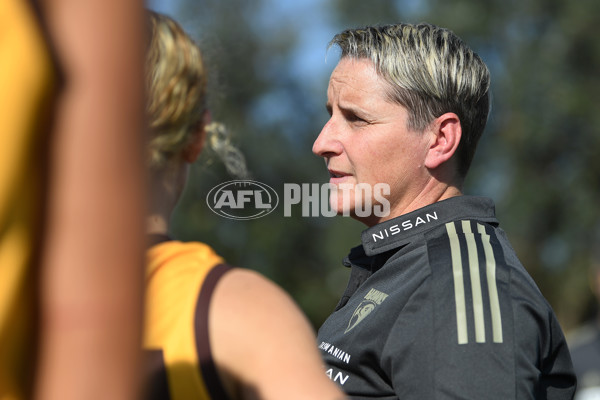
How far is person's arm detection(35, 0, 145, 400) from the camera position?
0.65 meters

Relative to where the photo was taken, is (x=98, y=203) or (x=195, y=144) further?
(x=195, y=144)

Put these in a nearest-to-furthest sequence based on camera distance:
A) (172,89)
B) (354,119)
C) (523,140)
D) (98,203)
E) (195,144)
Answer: (98,203), (172,89), (195,144), (354,119), (523,140)

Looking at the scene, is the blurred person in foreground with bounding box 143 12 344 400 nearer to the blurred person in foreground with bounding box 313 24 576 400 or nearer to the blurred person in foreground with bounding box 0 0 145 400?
the blurred person in foreground with bounding box 0 0 145 400

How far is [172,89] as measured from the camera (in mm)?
1474

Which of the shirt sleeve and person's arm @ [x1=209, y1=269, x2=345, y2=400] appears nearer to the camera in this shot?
person's arm @ [x1=209, y1=269, x2=345, y2=400]

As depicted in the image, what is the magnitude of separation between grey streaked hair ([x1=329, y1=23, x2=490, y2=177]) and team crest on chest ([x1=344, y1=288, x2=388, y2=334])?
611 millimetres

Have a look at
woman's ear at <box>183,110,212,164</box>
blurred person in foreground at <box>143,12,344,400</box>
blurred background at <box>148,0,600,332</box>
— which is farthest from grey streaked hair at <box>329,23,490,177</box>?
blurred background at <box>148,0,600,332</box>

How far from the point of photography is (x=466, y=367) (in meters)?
2.02

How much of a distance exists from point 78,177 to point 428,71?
2.09 m

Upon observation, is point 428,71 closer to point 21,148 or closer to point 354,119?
point 354,119

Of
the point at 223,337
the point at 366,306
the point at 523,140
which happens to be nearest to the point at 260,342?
the point at 223,337

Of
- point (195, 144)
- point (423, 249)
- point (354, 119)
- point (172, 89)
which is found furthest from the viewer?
point (354, 119)

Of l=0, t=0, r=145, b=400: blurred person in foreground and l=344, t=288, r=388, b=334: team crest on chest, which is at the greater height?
l=0, t=0, r=145, b=400: blurred person in foreground

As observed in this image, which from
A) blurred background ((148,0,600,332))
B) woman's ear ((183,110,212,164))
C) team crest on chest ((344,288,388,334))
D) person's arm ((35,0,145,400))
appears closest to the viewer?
person's arm ((35,0,145,400))
